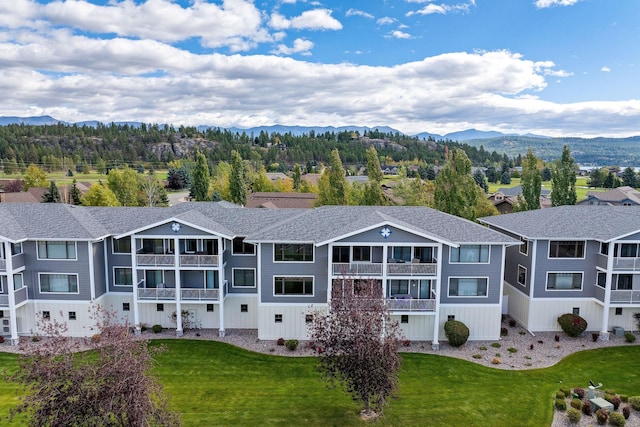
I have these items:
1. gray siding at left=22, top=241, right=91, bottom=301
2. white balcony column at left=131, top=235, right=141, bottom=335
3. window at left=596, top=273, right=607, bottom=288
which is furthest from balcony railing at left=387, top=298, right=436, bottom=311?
gray siding at left=22, top=241, right=91, bottom=301

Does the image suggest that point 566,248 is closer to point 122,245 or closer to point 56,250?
point 122,245

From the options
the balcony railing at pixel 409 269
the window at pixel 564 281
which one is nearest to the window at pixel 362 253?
the balcony railing at pixel 409 269

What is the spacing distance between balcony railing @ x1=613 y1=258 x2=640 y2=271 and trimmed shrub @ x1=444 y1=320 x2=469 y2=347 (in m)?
11.5

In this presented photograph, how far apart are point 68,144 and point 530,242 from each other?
20180 cm

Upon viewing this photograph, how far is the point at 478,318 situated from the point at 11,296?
106 feet

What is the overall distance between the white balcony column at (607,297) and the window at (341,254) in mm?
18282

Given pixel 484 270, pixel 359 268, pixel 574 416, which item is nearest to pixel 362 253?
pixel 359 268

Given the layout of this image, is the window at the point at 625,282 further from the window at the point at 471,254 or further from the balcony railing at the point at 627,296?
the window at the point at 471,254

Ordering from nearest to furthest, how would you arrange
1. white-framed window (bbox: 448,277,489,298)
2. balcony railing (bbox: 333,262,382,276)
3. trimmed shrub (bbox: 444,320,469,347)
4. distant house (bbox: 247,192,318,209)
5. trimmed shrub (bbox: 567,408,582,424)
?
trimmed shrub (bbox: 567,408,582,424) < balcony railing (bbox: 333,262,382,276) < trimmed shrub (bbox: 444,320,469,347) < white-framed window (bbox: 448,277,489,298) < distant house (bbox: 247,192,318,209)

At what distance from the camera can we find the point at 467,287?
31359 mm

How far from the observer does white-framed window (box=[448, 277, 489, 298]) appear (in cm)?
3125

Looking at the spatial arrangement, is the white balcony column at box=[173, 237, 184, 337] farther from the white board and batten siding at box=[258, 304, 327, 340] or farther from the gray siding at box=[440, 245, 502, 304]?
the gray siding at box=[440, 245, 502, 304]

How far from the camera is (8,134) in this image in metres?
176

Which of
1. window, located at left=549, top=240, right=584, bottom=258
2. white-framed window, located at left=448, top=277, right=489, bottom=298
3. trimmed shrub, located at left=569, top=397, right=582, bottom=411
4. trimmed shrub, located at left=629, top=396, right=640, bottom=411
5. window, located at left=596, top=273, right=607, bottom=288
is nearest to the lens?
trimmed shrub, located at left=569, top=397, right=582, bottom=411
